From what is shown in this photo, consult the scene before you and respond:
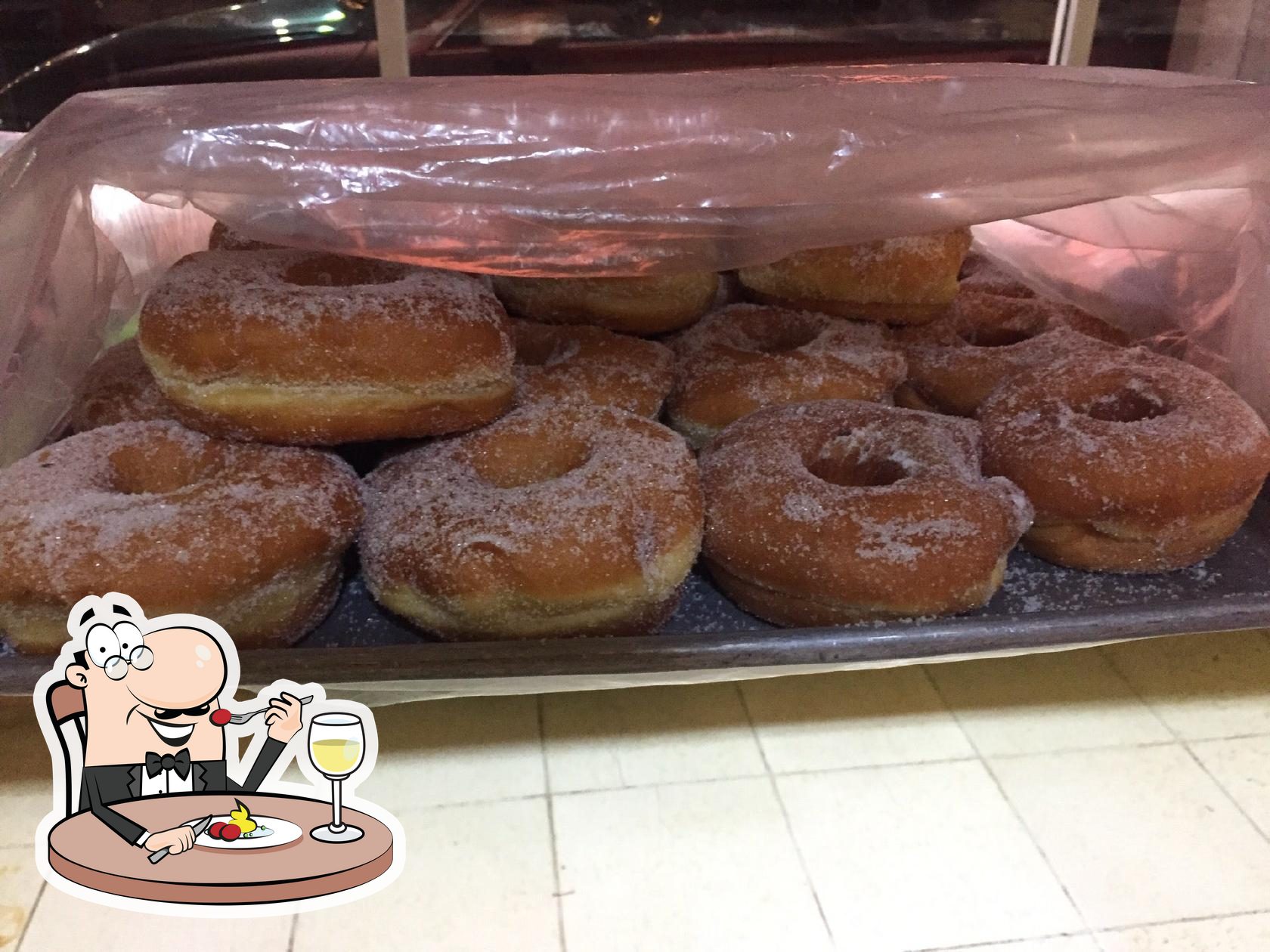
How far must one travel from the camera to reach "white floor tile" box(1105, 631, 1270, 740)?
1.19 m

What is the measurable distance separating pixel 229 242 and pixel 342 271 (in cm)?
24

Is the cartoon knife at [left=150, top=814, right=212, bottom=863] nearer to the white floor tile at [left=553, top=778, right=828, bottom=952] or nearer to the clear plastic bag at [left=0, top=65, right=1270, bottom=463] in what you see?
the white floor tile at [left=553, top=778, right=828, bottom=952]

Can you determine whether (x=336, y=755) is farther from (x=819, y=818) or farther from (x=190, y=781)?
(x=819, y=818)

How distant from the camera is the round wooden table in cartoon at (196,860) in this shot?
2.64 feet

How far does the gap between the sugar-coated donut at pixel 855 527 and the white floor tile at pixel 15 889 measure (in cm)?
83

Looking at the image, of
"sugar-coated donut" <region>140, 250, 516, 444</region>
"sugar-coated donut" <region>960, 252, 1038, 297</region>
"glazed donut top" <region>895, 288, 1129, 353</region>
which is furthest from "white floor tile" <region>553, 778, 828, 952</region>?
"sugar-coated donut" <region>960, 252, 1038, 297</region>

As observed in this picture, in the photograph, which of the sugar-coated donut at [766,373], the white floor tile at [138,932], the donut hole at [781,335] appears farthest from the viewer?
the donut hole at [781,335]

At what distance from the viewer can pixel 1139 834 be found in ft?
3.40

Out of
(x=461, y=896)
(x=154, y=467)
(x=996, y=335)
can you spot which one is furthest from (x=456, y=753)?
(x=996, y=335)

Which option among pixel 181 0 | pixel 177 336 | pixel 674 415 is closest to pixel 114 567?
pixel 177 336

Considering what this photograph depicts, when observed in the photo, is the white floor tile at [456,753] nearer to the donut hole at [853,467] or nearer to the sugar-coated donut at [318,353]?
the sugar-coated donut at [318,353]

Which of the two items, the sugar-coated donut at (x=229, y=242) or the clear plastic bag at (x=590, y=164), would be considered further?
the sugar-coated donut at (x=229, y=242)

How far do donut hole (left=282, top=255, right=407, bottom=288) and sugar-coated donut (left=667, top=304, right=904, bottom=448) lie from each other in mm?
470

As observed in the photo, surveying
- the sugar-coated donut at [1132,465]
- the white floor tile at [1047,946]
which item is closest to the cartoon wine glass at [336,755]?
the white floor tile at [1047,946]
